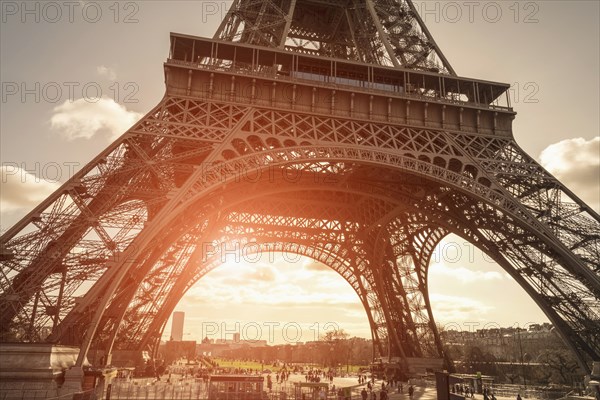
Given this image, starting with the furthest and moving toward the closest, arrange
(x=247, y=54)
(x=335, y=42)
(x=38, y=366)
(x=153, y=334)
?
(x=153, y=334) → (x=335, y=42) → (x=247, y=54) → (x=38, y=366)

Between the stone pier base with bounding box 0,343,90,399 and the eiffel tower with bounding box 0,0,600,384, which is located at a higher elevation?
the eiffel tower with bounding box 0,0,600,384

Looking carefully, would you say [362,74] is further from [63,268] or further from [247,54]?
[63,268]

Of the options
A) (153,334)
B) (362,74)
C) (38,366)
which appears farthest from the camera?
(153,334)

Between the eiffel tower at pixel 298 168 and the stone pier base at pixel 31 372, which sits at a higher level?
the eiffel tower at pixel 298 168

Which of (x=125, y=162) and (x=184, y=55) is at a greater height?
(x=184, y=55)

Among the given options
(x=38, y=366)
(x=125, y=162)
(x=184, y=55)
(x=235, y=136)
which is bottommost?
(x=38, y=366)

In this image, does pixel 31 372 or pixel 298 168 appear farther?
pixel 298 168

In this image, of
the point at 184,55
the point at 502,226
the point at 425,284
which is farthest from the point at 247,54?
the point at 425,284

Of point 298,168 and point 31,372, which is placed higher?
point 298,168
